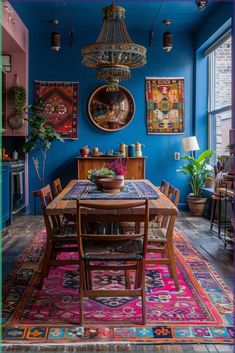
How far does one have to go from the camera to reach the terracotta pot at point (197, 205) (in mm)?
6531

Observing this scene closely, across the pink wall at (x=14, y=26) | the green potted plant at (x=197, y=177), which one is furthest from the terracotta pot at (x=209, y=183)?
the pink wall at (x=14, y=26)

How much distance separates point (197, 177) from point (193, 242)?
6.93ft

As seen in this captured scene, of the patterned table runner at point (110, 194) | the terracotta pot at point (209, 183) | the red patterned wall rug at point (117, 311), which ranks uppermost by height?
the patterned table runner at point (110, 194)

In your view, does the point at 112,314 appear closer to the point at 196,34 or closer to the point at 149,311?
the point at 149,311

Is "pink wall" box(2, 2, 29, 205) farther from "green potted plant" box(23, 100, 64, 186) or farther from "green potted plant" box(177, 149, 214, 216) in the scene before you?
"green potted plant" box(177, 149, 214, 216)

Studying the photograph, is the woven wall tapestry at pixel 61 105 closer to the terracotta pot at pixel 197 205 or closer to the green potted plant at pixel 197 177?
the green potted plant at pixel 197 177

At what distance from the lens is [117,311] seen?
8.91 ft

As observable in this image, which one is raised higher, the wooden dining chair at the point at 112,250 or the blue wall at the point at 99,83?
the blue wall at the point at 99,83

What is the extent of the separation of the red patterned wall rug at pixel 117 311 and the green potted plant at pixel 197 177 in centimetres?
295

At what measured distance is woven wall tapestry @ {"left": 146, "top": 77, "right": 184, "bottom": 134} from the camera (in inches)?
279

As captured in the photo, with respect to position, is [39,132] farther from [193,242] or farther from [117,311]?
[117,311]

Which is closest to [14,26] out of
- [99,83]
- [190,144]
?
[99,83]

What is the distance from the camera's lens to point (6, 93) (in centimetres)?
673

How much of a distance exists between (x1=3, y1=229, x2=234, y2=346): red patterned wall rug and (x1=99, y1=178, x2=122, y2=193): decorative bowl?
797mm
